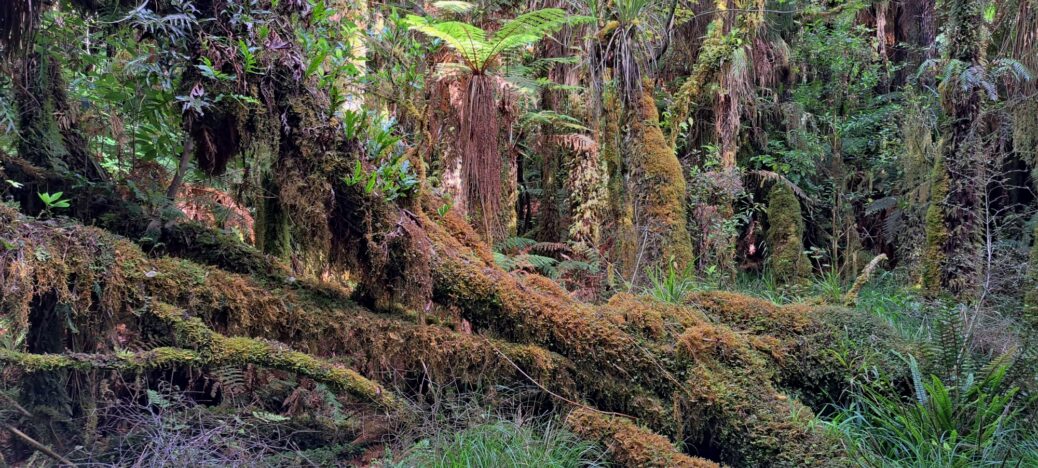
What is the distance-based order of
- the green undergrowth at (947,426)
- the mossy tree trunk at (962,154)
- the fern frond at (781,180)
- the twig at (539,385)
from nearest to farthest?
the green undergrowth at (947,426) → the twig at (539,385) → the mossy tree trunk at (962,154) → the fern frond at (781,180)

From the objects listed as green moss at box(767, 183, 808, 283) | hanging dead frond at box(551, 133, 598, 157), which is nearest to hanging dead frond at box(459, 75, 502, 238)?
hanging dead frond at box(551, 133, 598, 157)

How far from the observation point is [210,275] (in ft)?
11.5

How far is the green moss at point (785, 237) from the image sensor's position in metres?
8.12

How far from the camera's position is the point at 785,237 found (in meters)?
8.65

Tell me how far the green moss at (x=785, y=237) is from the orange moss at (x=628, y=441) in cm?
522

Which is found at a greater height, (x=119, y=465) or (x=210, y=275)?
(x=210, y=275)

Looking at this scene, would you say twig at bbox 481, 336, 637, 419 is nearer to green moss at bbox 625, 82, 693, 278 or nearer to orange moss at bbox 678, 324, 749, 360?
orange moss at bbox 678, 324, 749, 360

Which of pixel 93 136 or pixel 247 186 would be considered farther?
pixel 247 186

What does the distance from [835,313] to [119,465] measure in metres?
4.74

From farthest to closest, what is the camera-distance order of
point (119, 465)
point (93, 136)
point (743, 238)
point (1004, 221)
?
point (743, 238)
point (1004, 221)
point (93, 136)
point (119, 465)

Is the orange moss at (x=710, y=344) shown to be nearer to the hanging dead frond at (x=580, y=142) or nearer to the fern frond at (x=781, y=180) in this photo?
the hanging dead frond at (x=580, y=142)

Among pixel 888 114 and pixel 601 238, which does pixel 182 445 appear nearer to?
pixel 601 238

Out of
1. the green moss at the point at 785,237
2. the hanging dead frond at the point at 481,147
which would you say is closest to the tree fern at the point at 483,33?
the hanging dead frond at the point at 481,147

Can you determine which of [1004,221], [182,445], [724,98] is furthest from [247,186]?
[1004,221]
